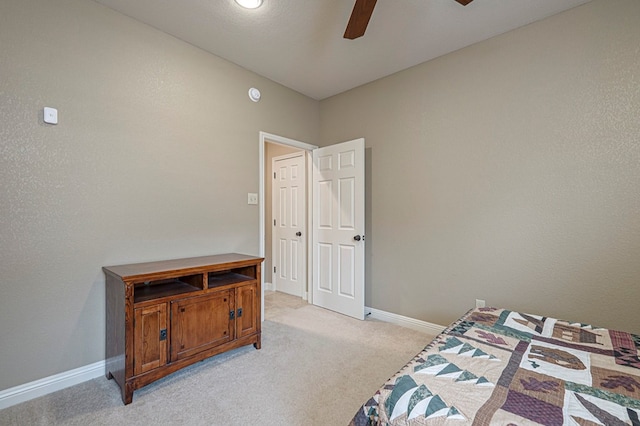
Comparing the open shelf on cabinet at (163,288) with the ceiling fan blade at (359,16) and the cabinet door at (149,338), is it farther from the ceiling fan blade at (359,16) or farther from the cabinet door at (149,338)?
the ceiling fan blade at (359,16)

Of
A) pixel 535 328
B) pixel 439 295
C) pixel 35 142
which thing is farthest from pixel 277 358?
pixel 35 142

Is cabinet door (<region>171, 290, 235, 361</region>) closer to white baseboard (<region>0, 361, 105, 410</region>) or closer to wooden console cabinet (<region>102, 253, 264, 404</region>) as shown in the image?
wooden console cabinet (<region>102, 253, 264, 404</region>)

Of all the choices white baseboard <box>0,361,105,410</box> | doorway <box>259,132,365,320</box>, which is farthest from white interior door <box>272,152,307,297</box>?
white baseboard <box>0,361,105,410</box>

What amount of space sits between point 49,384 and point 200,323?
97 cm

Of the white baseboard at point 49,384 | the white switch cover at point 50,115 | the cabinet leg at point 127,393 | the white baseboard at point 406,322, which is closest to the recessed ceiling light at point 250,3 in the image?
the white switch cover at point 50,115

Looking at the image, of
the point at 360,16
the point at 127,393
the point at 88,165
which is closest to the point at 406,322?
the point at 127,393

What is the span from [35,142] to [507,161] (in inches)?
135

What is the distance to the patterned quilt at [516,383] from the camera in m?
0.85

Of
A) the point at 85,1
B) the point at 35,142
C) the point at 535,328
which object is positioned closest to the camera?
the point at 535,328

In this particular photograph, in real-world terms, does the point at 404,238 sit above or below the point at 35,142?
below

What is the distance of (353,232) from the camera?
127 inches

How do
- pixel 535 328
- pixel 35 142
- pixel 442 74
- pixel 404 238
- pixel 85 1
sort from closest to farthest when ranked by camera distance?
pixel 535 328 → pixel 35 142 → pixel 85 1 → pixel 442 74 → pixel 404 238

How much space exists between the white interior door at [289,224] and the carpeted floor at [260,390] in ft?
4.54

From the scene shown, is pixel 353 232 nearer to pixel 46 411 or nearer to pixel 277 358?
pixel 277 358
